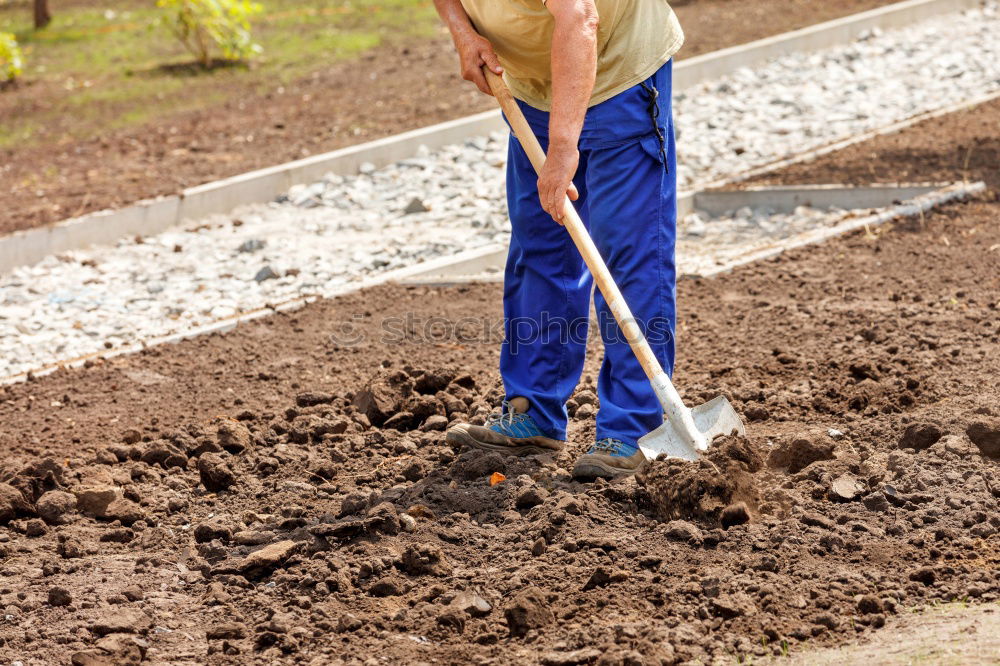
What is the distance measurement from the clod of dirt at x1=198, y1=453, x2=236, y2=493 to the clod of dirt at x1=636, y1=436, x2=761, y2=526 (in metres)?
1.58

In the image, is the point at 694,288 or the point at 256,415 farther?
the point at 694,288

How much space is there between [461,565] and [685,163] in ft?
18.6

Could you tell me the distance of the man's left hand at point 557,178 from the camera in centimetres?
378

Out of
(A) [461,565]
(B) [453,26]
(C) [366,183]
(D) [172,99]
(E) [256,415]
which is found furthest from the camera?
(D) [172,99]

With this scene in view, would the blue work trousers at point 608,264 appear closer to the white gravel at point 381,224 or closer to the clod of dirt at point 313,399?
the clod of dirt at point 313,399

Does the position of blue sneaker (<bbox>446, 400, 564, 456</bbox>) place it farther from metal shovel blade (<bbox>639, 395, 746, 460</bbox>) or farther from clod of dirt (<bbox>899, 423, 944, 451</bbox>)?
clod of dirt (<bbox>899, 423, 944, 451</bbox>)

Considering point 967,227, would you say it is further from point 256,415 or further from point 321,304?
point 256,415

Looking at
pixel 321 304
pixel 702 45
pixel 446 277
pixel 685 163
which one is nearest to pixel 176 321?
pixel 321 304

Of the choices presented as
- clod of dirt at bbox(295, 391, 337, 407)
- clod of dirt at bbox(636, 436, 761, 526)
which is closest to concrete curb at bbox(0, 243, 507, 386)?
clod of dirt at bbox(295, 391, 337, 407)

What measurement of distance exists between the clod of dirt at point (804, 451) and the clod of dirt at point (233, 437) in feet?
6.88

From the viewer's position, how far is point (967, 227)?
6.47 m

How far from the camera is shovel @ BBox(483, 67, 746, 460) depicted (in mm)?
3910

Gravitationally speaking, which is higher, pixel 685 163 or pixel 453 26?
pixel 453 26

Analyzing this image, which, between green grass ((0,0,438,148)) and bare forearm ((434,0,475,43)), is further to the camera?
green grass ((0,0,438,148))
